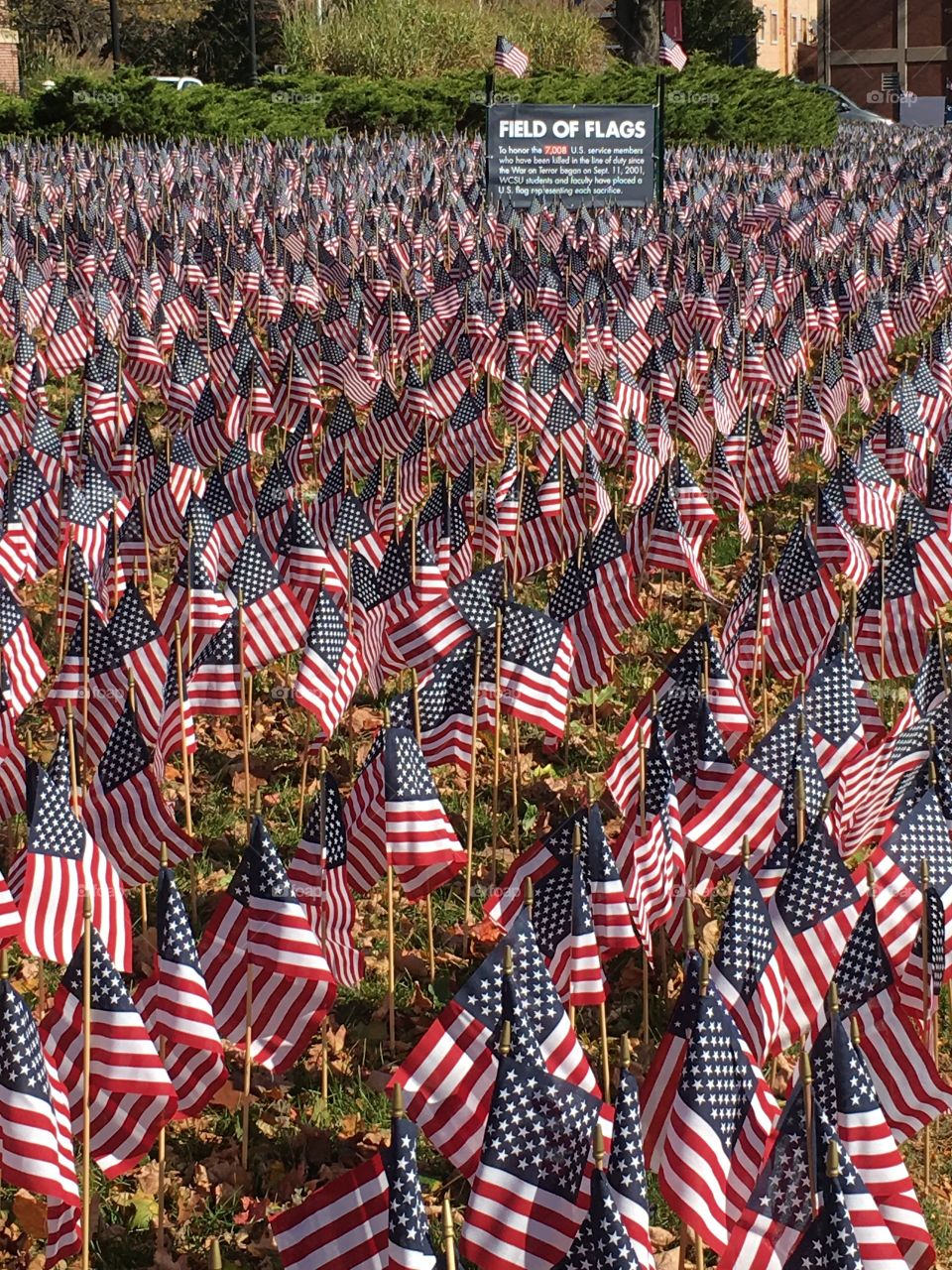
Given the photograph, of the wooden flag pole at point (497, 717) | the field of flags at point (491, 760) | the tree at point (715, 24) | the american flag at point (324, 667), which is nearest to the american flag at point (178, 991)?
the field of flags at point (491, 760)

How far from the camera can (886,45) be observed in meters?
81.0

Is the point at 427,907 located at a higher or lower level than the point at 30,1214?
higher

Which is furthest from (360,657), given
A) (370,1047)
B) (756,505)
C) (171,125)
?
(171,125)

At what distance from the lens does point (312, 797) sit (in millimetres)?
8430

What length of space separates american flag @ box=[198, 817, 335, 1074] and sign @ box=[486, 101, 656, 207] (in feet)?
60.2

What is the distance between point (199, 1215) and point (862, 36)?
Result: 82.8 m

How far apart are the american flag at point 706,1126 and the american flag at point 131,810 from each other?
269 centimetres

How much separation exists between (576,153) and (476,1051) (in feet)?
63.5

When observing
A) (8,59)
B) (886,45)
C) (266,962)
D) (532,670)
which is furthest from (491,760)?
(886,45)

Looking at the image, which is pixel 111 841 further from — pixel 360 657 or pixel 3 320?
pixel 3 320

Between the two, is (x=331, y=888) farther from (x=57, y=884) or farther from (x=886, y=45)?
(x=886, y=45)

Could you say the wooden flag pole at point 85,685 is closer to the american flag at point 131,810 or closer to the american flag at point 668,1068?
the american flag at point 131,810

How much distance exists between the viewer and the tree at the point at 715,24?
6569cm

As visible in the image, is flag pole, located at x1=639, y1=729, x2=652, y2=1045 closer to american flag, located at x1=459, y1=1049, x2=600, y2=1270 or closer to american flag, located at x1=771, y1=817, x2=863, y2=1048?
american flag, located at x1=771, y1=817, x2=863, y2=1048
